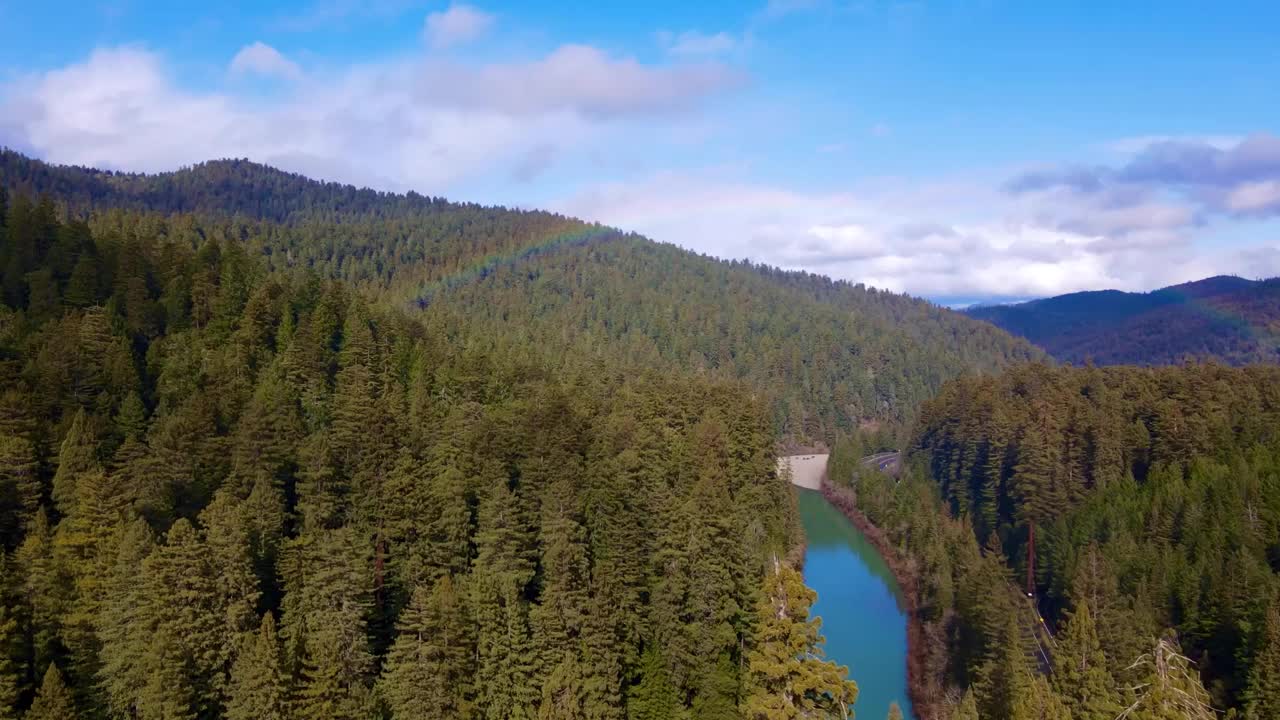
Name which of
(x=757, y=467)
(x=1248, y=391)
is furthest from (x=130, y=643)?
(x=1248, y=391)

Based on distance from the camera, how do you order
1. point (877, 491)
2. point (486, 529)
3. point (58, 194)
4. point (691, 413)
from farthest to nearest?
point (58, 194), point (877, 491), point (691, 413), point (486, 529)

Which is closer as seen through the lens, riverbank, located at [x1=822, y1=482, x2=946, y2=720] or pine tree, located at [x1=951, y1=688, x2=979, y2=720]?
pine tree, located at [x1=951, y1=688, x2=979, y2=720]

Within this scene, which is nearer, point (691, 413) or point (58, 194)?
point (691, 413)

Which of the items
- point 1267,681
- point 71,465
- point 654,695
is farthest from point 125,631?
point 1267,681

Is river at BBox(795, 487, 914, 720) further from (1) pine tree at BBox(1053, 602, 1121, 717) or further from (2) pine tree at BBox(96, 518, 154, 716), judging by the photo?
(2) pine tree at BBox(96, 518, 154, 716)

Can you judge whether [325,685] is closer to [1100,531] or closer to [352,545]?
[352,545]

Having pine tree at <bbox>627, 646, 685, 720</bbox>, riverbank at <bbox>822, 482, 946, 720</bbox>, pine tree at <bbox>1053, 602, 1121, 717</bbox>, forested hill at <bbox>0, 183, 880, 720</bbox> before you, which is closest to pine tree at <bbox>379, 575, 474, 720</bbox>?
forested hill at <bbox>0, 183, 880, 720</bbox>

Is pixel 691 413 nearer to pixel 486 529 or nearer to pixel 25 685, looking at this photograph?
pixel 486 529
